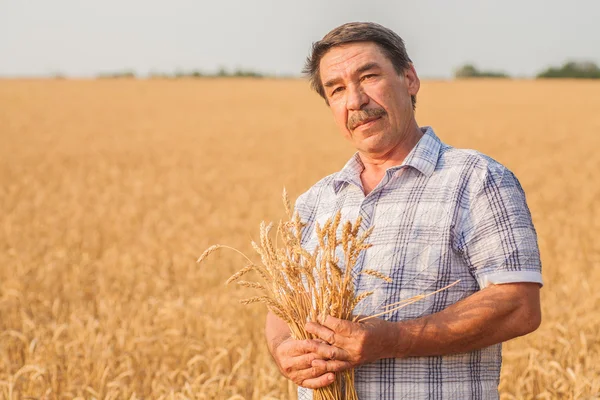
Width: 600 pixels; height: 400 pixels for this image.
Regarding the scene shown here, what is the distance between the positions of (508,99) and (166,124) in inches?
680

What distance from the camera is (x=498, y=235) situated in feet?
7.22

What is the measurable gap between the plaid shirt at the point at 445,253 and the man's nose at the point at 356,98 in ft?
0.78

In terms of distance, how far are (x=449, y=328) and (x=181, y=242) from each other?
22.6ft

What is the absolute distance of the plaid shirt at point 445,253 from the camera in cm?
221

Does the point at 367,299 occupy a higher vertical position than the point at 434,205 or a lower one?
lower

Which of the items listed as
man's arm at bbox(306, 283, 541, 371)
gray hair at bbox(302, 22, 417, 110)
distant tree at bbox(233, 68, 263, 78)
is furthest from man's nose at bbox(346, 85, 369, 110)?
distant tree at bbox(233, 68, 263, 78)

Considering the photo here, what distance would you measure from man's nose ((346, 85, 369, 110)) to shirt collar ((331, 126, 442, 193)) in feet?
0.69

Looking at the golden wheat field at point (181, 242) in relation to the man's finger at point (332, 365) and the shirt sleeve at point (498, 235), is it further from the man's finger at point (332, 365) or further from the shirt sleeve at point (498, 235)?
the shirt sleeve at point (498, 235)

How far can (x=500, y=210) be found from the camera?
2.22 metres

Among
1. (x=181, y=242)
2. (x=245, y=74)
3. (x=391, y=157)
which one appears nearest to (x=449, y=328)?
(x=391, y=157)

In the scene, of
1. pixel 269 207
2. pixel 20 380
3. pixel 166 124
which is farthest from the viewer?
pixel 166 124

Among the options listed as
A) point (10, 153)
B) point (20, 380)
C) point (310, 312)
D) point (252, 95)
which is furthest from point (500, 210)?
point (252, 95)

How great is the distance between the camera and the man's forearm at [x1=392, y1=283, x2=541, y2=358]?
2.14m

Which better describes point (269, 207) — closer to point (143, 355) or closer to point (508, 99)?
point (143, 355)
